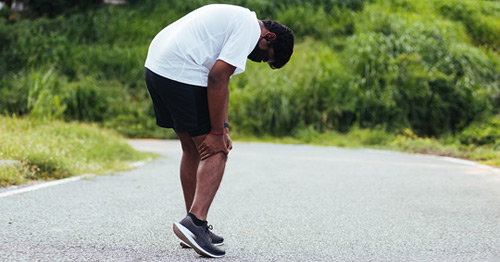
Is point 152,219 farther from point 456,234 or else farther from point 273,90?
point 273,90

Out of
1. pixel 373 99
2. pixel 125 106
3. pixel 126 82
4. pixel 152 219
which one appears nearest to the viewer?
pixel 152 219

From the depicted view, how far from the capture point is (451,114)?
18828 millimetres

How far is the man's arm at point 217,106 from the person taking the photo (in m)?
3.28

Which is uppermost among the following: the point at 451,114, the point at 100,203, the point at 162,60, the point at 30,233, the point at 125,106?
the point at 162,60

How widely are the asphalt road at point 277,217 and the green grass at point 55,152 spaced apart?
46 centimetres

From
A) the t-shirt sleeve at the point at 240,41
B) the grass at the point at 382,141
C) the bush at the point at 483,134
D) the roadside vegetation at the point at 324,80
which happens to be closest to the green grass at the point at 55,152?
the roadside vegetation at the point at 324,80

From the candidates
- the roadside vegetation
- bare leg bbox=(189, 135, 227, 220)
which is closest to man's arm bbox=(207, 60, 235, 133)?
bare leg bbox=(189, 135, 227, 220)

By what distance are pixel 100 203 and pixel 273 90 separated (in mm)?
13740

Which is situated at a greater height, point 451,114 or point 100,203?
point 100,203

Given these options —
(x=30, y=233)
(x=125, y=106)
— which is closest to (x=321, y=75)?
(x=125, y=106)

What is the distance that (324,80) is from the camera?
63.2 feet

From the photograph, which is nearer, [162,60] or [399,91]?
[162,60]

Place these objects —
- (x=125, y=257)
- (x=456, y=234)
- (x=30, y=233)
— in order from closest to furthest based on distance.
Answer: (x=125, y=257)
(x=30, y=233)
(x=456, y=234)

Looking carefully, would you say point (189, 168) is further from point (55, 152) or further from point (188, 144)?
point (55, 152)
